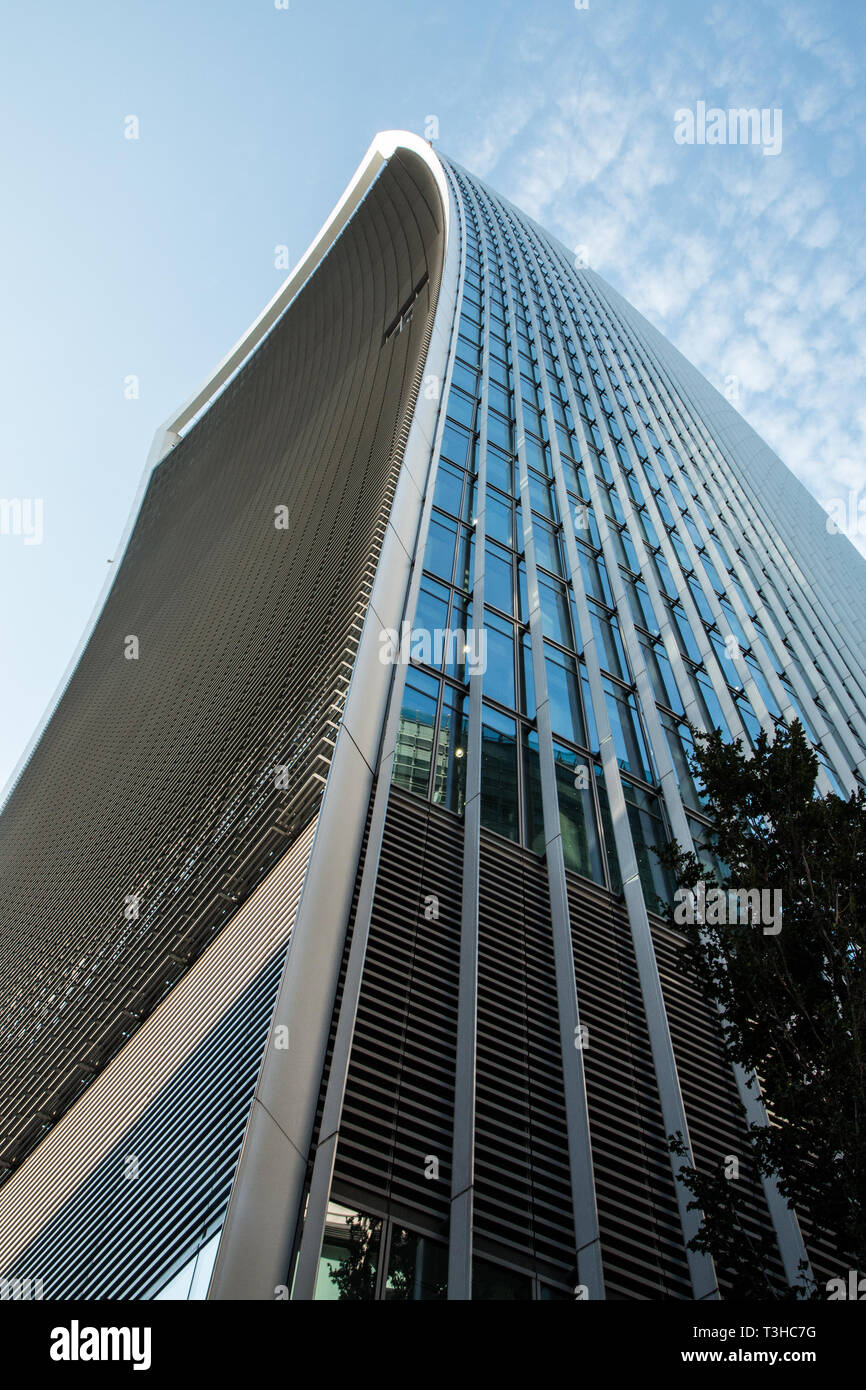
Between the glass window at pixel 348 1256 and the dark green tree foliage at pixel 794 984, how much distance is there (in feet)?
6.78

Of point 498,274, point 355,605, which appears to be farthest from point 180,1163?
point 498,274

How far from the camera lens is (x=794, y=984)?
6.02 metres

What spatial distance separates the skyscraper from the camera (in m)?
6.88

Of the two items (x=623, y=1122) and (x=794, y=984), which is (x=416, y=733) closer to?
(x=623, y=1122)

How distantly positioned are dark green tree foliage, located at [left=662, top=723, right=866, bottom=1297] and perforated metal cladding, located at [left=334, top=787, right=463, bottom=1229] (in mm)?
1928

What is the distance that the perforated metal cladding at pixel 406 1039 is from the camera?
6.77m

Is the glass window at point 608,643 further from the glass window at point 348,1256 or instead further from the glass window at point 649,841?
the glass window at point 348,1256

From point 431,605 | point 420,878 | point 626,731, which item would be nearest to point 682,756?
point 626,731

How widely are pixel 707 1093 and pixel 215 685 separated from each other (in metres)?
14.0

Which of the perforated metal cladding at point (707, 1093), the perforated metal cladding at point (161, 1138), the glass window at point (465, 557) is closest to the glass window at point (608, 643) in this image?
the glass window at point (465, 557)

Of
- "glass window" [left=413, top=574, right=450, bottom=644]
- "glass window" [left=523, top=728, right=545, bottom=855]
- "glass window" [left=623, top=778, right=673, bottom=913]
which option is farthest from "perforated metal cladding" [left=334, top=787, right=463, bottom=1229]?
"glass window" [left=413, top=574, right=450, bottom=644]

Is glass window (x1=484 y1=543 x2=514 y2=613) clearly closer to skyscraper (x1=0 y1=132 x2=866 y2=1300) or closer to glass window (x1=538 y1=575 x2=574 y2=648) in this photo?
skyscraper (x1=0 y1=132 x2=866 y2=1300)

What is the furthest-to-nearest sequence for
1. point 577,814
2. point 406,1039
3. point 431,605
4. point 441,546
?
point 441,546
point 431,605
point 577,814
point 406,1039
